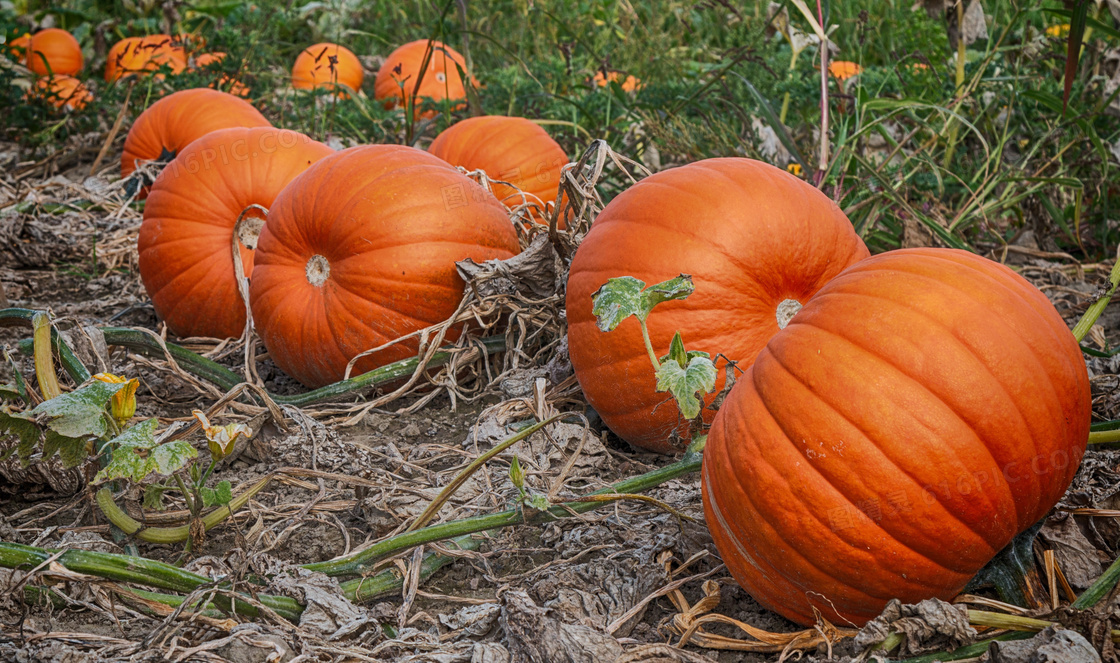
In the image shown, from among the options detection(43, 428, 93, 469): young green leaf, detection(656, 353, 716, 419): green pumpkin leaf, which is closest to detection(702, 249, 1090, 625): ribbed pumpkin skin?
detection(656, 353, 716, 419): green pumpkin leaf

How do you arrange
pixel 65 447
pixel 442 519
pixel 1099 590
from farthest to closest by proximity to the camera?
1. pixel 442 519
2. pixel 65 447
3. pixel 1099 590

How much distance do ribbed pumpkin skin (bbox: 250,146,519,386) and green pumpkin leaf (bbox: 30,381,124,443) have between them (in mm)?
1095

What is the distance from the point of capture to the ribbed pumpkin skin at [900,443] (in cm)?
157

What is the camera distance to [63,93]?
6230mm

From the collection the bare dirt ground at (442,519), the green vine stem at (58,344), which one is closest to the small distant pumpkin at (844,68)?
the bare dirt ground at (442,519)

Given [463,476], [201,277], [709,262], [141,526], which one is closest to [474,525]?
[463,476]

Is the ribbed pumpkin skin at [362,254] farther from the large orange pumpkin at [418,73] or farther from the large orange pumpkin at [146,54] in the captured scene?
the large orange pumpkin at [146,54]

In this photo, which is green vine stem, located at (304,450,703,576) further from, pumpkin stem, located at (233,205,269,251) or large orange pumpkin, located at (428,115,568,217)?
→ large orange pumpkin, located at (428,115,568,217)

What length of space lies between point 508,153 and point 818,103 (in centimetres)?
138

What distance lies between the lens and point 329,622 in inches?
68.4


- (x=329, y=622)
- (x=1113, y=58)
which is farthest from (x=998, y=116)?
(x=329, y=622)

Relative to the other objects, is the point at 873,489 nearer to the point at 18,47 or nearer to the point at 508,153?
the point at 508,153

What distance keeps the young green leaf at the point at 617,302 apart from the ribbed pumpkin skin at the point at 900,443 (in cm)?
28

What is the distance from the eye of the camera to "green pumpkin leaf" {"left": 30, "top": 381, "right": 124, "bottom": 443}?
5.83 ft
